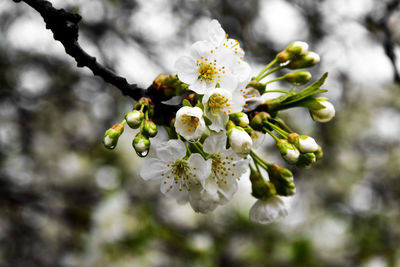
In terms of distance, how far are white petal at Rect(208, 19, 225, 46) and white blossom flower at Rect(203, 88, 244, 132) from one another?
8.6 inches

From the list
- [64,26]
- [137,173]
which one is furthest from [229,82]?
[137,173]

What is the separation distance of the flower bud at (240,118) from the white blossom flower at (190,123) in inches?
4.7

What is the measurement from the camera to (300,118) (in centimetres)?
494

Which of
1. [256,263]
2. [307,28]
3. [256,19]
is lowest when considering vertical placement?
[256,263]

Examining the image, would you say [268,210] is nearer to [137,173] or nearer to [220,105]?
[220,105]

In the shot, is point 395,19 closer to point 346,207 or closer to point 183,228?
point 346,207

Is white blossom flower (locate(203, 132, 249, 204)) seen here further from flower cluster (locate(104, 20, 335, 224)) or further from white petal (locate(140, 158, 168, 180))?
white petal (locate(140, 158, 168, 180))

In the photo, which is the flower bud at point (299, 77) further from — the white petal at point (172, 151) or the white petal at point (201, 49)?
the white petal at point (172, 151)

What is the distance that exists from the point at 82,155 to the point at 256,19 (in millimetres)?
2906

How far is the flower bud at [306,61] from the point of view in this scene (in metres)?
1.28

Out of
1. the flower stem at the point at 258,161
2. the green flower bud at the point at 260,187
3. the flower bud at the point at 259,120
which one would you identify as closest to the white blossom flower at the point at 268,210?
the green flower bud at the point at 260,187

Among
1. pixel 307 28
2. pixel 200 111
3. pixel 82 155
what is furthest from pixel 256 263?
pixel 200 111

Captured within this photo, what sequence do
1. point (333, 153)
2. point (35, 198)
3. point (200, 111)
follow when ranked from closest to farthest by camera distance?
point (200, 111) < point (35, 198) < point (333, 153)

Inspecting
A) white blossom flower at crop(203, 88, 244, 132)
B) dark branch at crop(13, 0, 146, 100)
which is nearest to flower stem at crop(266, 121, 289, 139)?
white blossom flower at crop(203, 88, 244, 132)
